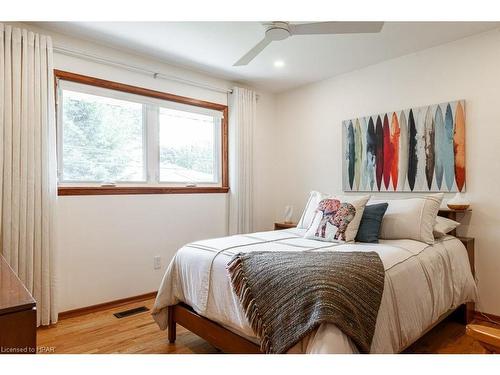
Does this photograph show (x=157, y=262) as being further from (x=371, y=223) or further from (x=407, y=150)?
(x=407, y=150)

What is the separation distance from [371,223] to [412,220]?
30 centimetres

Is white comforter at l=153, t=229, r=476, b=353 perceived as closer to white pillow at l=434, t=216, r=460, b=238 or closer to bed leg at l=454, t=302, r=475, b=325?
white pillow at l=434, t=216, r=460, b=238

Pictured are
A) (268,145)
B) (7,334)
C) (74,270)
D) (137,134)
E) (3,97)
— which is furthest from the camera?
(268,145)

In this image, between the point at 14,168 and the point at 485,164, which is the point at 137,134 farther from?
the point at 485,164

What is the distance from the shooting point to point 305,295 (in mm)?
1441

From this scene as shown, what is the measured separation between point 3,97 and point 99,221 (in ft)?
3.92

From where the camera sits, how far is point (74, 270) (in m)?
2.77

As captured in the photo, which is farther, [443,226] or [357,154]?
[357,154]

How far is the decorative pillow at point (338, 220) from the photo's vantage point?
2.40 metres

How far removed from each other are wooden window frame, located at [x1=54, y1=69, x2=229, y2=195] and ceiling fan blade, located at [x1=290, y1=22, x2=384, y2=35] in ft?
5.43

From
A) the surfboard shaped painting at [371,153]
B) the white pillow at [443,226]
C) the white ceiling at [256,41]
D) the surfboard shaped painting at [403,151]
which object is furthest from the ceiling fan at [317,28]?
the white pillow at [443,226]

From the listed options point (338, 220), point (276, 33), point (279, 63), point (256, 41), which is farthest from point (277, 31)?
point (338, 220)
